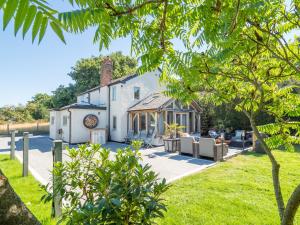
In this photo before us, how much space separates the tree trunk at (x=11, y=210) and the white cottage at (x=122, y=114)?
14.9 metres

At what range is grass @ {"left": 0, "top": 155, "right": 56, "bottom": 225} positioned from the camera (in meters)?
4.39

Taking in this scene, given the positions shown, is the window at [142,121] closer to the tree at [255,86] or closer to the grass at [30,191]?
the grass at [30,191]

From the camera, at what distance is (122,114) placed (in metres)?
19.0

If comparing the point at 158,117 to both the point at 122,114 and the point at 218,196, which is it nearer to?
the point at 122,114

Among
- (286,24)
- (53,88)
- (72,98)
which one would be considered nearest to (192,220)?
(286,24)

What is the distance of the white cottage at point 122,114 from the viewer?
1783 centimetres

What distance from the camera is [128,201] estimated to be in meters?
2.34

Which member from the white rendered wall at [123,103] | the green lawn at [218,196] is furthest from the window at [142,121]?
the green lawn at [218,196]

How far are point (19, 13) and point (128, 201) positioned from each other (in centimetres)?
212

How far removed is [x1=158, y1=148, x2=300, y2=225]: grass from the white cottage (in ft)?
30.7

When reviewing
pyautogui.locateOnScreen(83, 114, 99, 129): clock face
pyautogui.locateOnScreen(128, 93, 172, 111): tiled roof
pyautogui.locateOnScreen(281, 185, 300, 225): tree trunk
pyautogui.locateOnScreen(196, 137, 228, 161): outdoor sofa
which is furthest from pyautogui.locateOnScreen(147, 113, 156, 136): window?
pyautogui.locateOnScreen(281, 185, 300, 225): tree trunk

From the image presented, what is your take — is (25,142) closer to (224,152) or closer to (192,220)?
(192,220)

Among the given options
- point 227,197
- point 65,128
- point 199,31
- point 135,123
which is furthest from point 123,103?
point 199,31

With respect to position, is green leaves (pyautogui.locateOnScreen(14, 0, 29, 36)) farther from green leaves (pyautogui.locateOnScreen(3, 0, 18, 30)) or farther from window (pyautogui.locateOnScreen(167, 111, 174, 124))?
window (pyautogui.locateOnScreen(167, 111, 174, 124))
